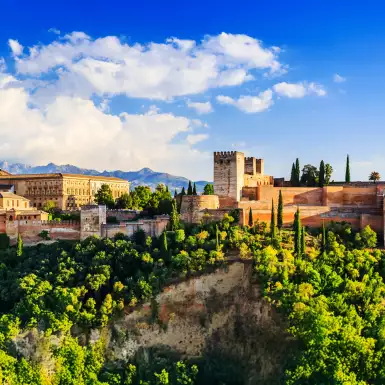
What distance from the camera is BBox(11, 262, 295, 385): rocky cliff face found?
3888 cm

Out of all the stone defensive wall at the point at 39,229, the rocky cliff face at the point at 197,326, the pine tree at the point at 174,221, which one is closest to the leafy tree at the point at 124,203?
the stone defensive wall at the point at 39,229

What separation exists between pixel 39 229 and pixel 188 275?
14065 mm

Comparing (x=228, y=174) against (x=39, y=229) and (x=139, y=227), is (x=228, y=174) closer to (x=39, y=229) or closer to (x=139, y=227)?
(x=139, y=227)

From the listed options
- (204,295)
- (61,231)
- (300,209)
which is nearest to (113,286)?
(204,295)

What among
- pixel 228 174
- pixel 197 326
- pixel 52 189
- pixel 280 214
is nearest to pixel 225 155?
pixel 228 174

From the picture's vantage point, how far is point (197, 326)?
40.0m

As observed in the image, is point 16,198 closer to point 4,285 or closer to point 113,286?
point 4,285

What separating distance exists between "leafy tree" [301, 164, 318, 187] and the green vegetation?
10.7m

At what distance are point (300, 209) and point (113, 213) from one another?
48.9 ft

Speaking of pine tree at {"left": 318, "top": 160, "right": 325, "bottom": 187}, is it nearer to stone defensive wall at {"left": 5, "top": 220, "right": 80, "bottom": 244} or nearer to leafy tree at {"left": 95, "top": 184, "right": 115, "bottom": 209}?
leafy tree at {"left": 95, "top": 184, "right": 115, "bottom": 209}

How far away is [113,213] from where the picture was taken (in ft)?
163

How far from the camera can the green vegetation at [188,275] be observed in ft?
112

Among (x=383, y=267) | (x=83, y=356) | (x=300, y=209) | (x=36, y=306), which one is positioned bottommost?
(x=83, y=356)

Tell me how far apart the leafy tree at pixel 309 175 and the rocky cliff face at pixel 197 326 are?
52.8ft
